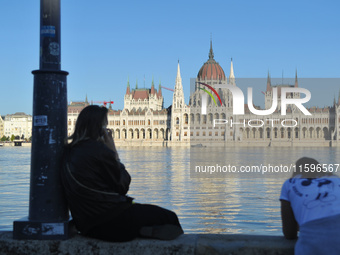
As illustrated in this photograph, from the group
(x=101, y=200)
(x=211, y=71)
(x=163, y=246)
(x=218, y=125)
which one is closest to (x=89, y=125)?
(x=101, y=200)

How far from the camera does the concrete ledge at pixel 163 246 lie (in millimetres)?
2930

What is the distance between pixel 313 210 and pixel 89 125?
1.45 meters

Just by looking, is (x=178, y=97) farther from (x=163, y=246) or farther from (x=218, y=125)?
(x=163, y=246)

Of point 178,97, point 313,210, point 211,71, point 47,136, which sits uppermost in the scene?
point 211,71

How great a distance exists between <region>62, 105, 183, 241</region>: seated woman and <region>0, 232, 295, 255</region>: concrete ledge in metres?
0.06

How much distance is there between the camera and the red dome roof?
110688mm

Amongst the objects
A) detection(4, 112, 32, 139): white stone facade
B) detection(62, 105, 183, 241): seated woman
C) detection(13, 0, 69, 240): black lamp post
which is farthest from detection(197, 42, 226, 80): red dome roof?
detection(62, 105, 183, 241): seated woman

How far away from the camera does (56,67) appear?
3.25 meters

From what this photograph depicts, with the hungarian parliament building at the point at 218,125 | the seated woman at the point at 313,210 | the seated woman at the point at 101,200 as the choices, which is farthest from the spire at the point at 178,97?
the seated woman at the point at 313,210

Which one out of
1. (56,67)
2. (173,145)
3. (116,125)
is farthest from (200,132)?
(56,67)

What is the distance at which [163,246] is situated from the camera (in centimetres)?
298

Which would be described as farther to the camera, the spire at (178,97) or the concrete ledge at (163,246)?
the spire at (178,97)

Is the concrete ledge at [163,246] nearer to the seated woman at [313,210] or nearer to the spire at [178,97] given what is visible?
the seated woman at [313,210]

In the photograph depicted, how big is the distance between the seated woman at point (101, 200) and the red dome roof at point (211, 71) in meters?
108
